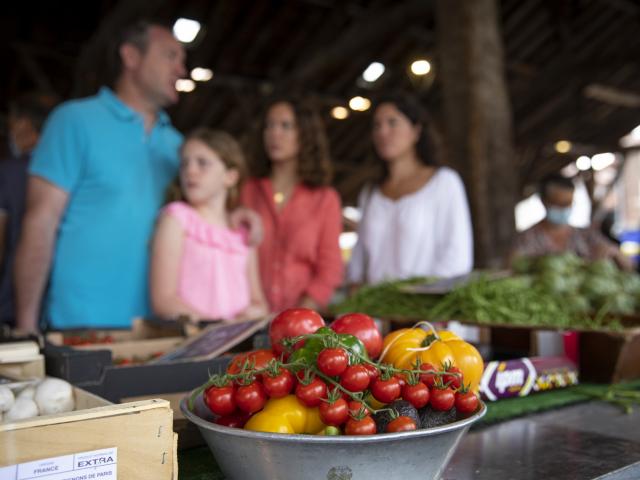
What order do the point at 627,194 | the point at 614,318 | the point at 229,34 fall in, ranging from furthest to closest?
1. the point at 627,194
2. the point at 229,34
3. the point at 614,318

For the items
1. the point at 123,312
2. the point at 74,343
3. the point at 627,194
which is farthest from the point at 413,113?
the point at 627,194

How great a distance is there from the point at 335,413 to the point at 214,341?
80 cm

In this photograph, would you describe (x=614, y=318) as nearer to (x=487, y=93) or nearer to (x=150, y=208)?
(x=150, y=208)

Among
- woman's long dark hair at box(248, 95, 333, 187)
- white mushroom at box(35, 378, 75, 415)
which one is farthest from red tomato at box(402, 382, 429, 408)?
woman's long dark hair at box(248, 95, 333, 187)

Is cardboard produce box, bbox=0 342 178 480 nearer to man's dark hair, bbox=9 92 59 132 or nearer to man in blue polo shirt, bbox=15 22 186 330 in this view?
man in blue polo shirt, bbox=15 22 186 330

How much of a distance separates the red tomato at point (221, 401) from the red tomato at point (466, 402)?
1.20 feet

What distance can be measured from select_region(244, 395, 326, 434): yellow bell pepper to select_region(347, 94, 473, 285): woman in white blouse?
225cm

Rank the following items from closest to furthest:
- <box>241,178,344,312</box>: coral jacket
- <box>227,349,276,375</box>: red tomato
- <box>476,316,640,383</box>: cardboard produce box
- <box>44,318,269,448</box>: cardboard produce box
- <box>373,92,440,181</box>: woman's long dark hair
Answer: <box>227,349,276,375</box>: red tomato, <box>44,318,269,448</box>: cardboard produce box, <box>476,316,640,383</box>: cardboard produce box, <box>241,178,344,312</box>: coral jacket, <box>373,92,440,181</box>: woman's long dark hair

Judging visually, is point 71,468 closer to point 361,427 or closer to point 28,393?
point 28,393

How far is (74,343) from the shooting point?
1977mm

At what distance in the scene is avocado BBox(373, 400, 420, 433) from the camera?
967mm

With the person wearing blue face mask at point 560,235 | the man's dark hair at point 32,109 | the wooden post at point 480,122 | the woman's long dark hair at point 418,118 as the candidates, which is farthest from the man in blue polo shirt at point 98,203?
the person wearing blue face mask at point 560,235

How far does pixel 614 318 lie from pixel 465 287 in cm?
61

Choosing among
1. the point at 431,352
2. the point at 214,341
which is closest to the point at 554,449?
the point at 431,352
